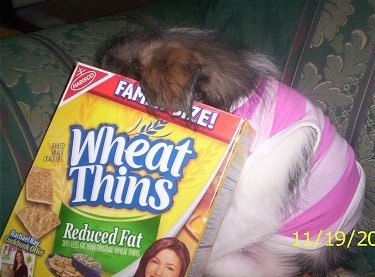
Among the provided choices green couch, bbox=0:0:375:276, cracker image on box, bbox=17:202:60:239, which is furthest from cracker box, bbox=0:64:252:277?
green couch, bbox=0:0:375:276

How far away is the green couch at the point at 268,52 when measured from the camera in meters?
0.60

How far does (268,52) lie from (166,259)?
0.45m

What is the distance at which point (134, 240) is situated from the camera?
0.47m

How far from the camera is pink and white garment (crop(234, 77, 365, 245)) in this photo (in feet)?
1.69

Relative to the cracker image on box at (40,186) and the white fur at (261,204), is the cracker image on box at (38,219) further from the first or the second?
the white fur at (261,204)

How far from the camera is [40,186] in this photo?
502 mm

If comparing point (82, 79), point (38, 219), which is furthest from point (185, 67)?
point (38, 219)

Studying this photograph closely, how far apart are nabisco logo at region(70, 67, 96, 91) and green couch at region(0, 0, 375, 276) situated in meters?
0.13

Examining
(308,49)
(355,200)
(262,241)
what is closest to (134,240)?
(262,241)

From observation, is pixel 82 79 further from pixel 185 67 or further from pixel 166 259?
pixel 166 259

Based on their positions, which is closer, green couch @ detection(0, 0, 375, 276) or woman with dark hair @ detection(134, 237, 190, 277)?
woman with dark hair @ detection(134, 237, 190, 277)

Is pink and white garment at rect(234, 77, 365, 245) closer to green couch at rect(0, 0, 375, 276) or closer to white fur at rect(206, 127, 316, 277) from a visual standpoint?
white fur at rect(206, 127, 316, 277)
